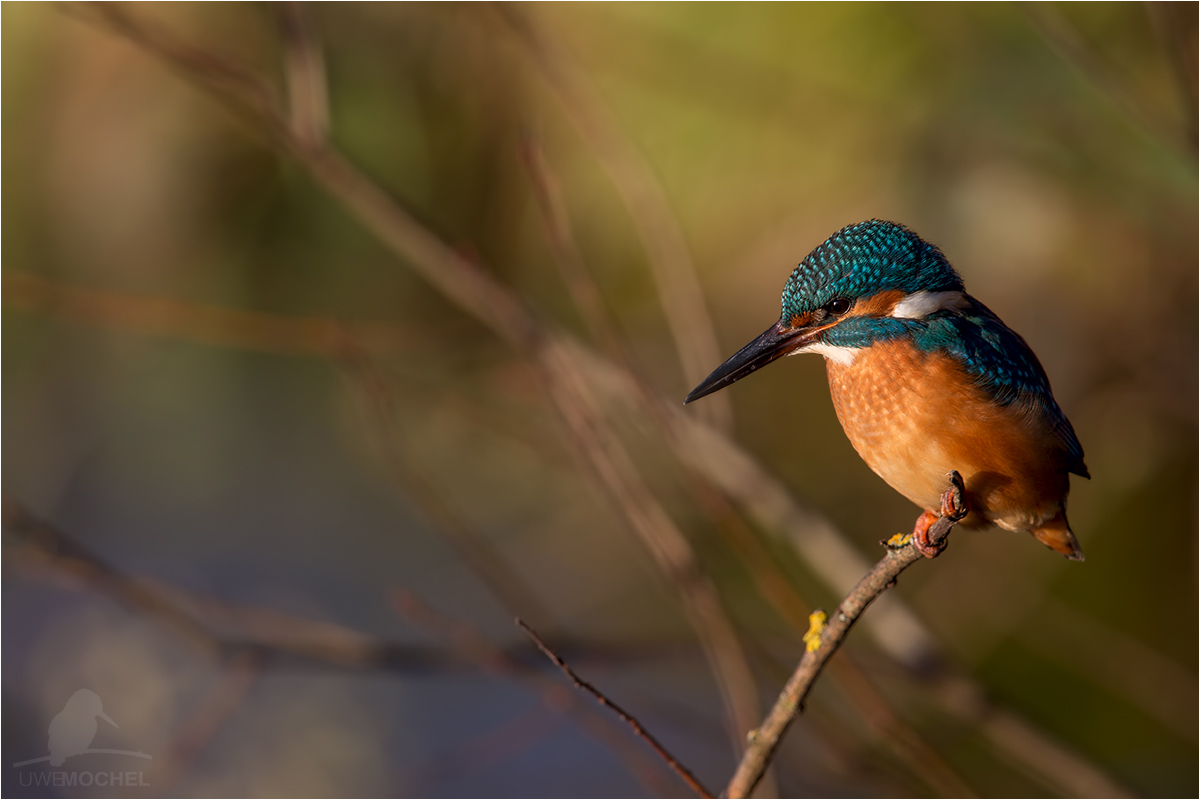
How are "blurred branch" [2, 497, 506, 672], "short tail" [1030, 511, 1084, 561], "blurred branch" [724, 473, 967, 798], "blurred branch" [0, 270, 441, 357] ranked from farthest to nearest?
"blurred branch" [0, 270, 441, 357], "blurred branch" [2, 497, 506, 672], "short tail" [1030, 511, 1084, 561], "blurred branch" [724, 473, 967, 798]

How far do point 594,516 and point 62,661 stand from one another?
79.0 inches

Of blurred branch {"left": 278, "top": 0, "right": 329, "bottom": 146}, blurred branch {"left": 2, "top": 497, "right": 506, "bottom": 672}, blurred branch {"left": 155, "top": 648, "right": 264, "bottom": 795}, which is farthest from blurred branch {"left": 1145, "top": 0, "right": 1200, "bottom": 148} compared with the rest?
blurred branch {"left": 155, "top": 648, "right": 264, "bottom": 795}

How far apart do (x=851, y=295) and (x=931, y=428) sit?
0.55 feet

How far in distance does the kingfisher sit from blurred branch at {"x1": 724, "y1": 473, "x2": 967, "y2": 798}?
0.05 m

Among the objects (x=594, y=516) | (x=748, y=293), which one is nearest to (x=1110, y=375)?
(x=748, y=293)

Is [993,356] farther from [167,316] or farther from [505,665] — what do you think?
[167,316]

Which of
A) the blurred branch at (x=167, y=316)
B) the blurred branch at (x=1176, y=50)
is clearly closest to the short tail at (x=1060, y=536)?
the blurred branch at (x=1176, y=50)

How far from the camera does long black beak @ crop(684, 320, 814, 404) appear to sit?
102 cm

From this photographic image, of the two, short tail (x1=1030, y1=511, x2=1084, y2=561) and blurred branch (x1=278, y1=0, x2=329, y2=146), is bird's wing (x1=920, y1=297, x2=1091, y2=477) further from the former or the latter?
blurred branch (x1=278, y1=0, x2=329, y2=146)

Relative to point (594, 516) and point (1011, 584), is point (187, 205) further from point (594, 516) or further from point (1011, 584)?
point (1011, 584)

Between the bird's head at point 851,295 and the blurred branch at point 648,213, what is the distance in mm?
823

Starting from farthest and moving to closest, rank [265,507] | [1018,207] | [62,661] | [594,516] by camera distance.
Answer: [265,507] < [594,516] < [62,661] < [1018,207]

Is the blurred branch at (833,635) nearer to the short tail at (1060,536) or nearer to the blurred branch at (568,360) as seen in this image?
the short tail at (1060,536)

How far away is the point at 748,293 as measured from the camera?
3350 mm
